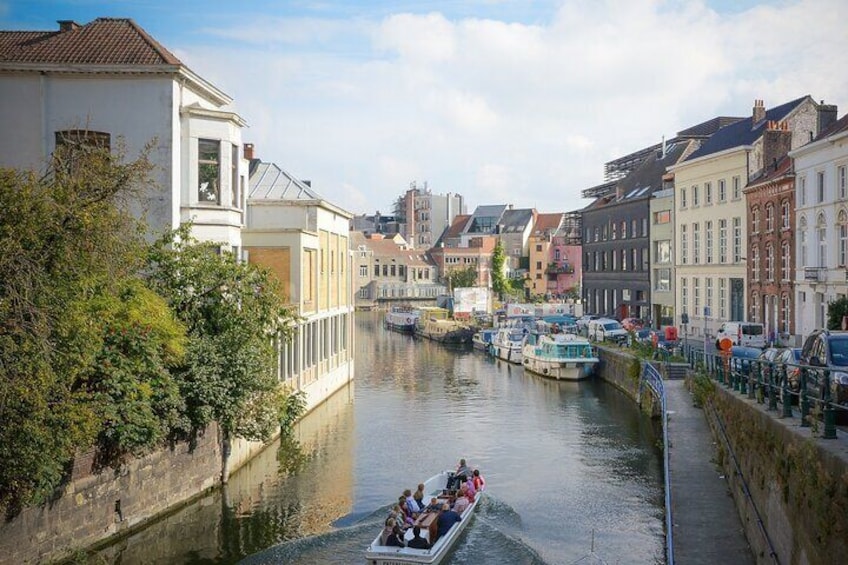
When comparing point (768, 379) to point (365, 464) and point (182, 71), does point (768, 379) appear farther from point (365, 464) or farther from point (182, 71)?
point (182, 71)

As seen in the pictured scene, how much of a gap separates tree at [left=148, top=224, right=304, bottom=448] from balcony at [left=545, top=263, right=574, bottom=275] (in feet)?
325

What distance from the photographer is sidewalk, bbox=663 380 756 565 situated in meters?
17.4

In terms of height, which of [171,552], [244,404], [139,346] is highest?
[139,346]

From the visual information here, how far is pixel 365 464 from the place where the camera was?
31016 millimetres

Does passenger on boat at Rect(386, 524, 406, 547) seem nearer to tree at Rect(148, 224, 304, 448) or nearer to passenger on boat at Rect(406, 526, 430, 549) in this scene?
passenger on boat at Rect(406, 526, 430, 549)

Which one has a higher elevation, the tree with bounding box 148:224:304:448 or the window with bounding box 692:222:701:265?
the window with bounding box 692:222:701:265

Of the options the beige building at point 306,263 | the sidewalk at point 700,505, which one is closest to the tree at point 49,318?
the sidewalk at point 700,505

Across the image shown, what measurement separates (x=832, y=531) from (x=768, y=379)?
8.65 metres

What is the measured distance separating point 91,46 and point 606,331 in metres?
40.9

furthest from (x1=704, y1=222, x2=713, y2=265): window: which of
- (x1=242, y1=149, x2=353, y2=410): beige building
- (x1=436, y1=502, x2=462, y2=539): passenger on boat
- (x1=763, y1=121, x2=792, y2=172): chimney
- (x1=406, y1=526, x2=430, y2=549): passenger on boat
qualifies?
(x1=406, y1=526, x2=430, y2=549): passenger on boat

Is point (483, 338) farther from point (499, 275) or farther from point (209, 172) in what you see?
point (209, 172)

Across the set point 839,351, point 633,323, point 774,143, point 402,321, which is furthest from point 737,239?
point 402,321

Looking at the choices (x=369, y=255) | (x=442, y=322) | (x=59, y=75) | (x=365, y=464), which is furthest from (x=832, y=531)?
(x=369, y=255)

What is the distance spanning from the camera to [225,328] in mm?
26609
